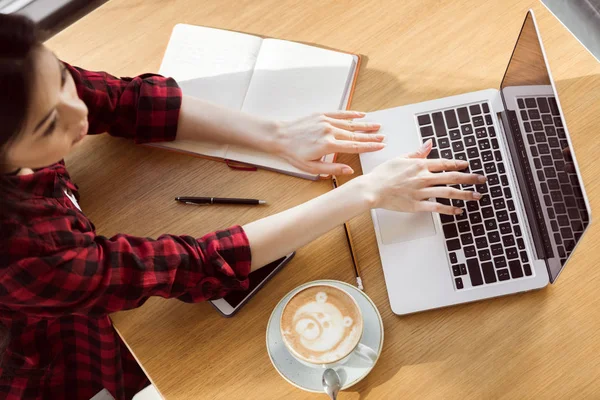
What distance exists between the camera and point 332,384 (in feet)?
3.08

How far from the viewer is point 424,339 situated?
3.31ft

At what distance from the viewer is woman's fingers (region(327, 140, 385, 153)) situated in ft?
3.67

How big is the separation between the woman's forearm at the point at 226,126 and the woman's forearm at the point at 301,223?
0.52 feet

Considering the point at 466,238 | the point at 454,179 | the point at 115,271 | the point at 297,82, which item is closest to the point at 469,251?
the point at 466,238

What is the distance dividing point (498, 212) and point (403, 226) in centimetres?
16

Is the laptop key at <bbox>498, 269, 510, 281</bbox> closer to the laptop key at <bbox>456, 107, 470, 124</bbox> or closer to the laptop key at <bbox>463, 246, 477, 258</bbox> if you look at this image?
the laptop key at <bbox>463, 246, 477, 258</bbox>

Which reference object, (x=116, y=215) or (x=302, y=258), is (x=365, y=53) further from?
(x=116, y=215)

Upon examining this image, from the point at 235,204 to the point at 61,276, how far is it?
1.08ft

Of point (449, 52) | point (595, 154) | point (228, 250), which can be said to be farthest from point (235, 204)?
point (595, 154)

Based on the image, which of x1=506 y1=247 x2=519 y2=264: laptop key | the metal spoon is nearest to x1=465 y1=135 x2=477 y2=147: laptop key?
x1=506 y1=247 x2=519 y2=264: laptop key

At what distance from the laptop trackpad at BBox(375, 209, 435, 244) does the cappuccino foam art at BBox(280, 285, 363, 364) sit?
0.17 m

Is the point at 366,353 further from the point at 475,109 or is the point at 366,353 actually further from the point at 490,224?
the point at 475,109

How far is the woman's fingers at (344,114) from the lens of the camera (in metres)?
1.15

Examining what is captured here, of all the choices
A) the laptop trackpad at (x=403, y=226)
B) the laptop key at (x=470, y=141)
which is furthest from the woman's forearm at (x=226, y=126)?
the laptop key at (x=470, y=141)
